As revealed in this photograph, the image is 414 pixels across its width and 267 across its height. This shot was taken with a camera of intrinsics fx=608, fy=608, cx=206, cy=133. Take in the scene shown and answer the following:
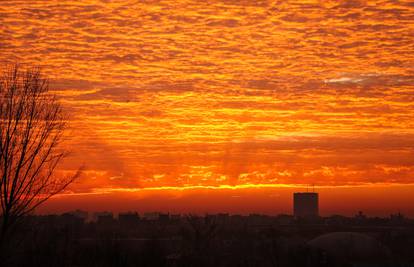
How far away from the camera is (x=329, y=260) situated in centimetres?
6719

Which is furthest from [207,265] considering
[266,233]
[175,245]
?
[266,233]

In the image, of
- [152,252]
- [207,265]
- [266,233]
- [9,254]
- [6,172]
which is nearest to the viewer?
[6,172]

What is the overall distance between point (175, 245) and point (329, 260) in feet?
105

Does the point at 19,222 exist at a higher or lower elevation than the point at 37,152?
lower

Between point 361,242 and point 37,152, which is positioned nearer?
point 37,152

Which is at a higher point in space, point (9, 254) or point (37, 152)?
point (37, 152)

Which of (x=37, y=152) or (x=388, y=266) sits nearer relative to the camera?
(x=37, y=152)

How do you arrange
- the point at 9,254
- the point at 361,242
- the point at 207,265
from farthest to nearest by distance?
the point at 361,242 < the point at 207,265 < the point at 9,254

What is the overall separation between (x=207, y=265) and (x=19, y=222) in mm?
40662

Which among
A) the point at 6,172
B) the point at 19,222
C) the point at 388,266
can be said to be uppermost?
the point at 6,172

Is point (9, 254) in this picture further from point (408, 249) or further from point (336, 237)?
point (408, 249)

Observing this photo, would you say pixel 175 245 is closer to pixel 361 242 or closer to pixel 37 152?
pixel 361 242

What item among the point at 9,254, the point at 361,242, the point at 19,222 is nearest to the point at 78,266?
the point at 9,254

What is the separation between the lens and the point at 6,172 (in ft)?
83.9
